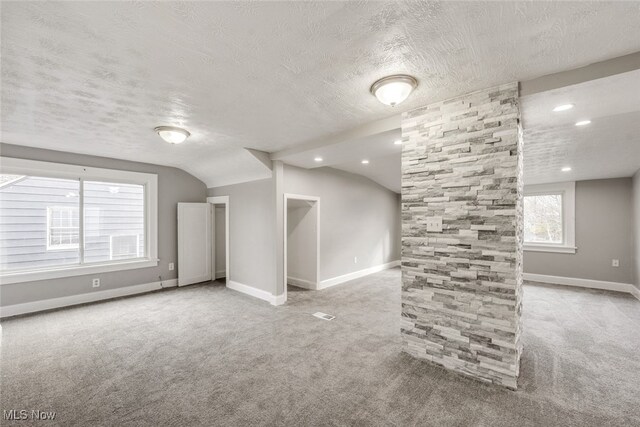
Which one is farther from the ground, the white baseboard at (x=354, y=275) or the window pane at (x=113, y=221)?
the window pane at (x=113, y=221)

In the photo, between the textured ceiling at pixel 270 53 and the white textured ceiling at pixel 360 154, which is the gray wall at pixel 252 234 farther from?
the textured ceiling at pixel 270 53

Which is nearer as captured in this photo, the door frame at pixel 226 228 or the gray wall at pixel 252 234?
the gray wall at pixel 252 234

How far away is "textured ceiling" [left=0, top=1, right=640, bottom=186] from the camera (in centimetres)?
142

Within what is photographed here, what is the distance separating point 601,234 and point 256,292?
720 centimetres

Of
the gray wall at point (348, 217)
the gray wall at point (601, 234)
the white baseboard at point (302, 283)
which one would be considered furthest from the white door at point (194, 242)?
the gray wall at point (601, 234)

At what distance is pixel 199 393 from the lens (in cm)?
219

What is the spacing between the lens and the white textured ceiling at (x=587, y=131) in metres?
2.04

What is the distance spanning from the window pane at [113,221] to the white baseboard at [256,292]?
1.92 metres

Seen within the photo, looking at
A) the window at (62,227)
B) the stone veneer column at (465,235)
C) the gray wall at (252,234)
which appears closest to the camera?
the stone veneer column at (465,235)

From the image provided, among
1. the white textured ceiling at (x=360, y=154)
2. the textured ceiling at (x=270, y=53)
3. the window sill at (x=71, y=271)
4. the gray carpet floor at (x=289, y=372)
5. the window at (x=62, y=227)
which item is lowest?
the gray carpet floor at (x=289, y=372)

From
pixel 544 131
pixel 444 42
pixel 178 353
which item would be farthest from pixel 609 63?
pixel 178 353

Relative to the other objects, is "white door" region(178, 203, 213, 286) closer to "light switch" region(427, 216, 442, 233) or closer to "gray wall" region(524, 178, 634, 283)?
"light switch" region(427, 216, 442, 233)

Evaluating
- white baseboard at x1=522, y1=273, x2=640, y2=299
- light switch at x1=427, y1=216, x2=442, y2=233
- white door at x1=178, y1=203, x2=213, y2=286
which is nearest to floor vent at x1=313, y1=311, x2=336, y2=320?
light switch at x1=427, y1=216, x2=442, y2=233

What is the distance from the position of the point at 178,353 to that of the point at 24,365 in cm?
141
